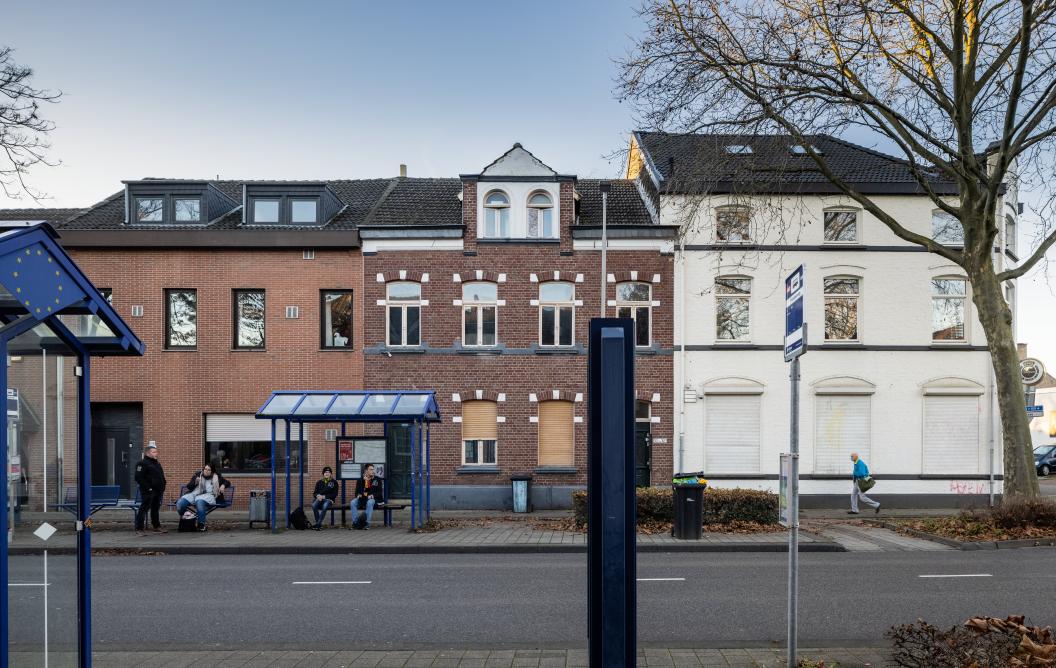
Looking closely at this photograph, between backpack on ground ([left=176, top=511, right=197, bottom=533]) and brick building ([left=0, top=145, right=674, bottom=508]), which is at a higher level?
brick building ([left=0, top=145, right=674, bottom=508])

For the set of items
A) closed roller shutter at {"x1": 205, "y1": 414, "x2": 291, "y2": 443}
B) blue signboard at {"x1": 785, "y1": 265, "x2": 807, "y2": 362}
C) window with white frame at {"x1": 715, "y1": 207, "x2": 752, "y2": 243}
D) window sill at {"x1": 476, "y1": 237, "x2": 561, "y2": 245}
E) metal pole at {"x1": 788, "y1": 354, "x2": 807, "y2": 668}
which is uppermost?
window with white frame at {"x1": 715, "y1": 207, "x2": 752, "y2": 243}

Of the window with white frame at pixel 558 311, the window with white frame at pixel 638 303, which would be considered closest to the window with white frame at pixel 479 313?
the window with white frame at pixel 558 311

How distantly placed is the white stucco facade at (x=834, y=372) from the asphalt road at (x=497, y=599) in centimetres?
870

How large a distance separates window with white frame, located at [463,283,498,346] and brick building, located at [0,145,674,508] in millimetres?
43

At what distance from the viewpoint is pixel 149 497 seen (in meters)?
18.2

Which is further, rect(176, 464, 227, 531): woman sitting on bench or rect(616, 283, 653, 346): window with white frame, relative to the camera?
rect(616, 283, 653, 346): window with white frame

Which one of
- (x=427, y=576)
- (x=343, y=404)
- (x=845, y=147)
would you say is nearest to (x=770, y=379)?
(x=845, y=147)

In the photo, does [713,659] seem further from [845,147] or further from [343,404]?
[845,147]

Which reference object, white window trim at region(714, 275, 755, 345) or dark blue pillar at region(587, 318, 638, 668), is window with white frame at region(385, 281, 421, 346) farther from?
dark blue pillar at region(587, 318, 638, 668)

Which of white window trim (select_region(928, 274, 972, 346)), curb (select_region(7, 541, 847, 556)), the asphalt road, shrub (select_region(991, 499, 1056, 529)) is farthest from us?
white window trim (select_region(928, 274, 972, 346))

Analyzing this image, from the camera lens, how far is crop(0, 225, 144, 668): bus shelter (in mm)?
4754

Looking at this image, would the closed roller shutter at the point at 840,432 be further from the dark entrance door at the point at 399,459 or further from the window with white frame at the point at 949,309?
the dark entrance door at the point at 399,459

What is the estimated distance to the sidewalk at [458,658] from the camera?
703 cm

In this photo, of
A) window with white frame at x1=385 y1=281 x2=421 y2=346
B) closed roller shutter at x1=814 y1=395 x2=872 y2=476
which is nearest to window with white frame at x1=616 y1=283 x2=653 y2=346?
closed roller shutter at x1=814 y1=395 x2=872 y2=476
